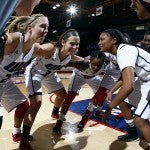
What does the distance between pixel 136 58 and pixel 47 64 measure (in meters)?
1.80

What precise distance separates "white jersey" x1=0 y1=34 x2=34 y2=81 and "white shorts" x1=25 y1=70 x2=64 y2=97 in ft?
2.35

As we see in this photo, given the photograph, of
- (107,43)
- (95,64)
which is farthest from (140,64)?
(95,64)

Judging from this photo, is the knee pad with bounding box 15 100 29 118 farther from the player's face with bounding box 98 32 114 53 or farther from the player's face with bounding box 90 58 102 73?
the player's face with bounding box 90 58 102 73

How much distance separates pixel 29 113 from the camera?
3949mm

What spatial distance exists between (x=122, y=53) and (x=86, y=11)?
14.8 m

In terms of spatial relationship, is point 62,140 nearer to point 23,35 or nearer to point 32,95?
point 32,95

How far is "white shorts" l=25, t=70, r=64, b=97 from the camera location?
4.15m

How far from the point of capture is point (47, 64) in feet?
14.6

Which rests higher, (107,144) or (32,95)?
(32,95)

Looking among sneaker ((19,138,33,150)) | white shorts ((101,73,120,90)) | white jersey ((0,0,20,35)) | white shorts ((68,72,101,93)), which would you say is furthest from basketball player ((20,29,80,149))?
white jersey ((0,0,20,35))

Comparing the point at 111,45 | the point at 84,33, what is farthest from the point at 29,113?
the point at 84,33

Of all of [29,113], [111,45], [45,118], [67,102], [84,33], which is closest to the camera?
[111,45]

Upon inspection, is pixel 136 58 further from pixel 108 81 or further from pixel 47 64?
pixel 108 81

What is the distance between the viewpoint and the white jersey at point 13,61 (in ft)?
10.3
